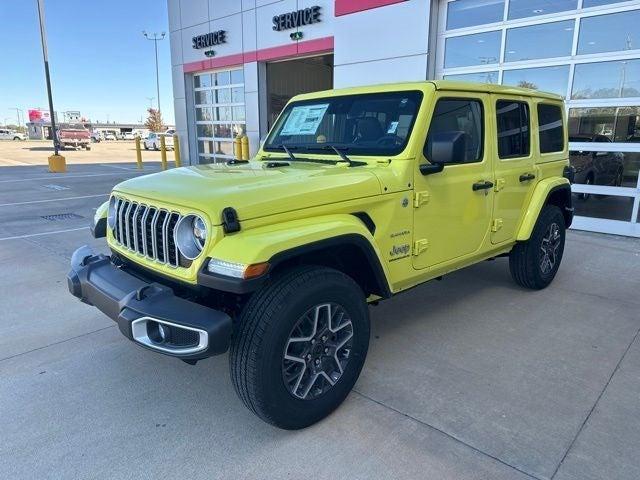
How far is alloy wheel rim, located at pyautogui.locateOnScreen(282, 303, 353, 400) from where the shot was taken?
8.32 feet

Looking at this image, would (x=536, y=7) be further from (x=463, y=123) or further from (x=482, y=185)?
(x=482, y=185)

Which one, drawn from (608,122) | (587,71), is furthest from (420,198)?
(587,71)

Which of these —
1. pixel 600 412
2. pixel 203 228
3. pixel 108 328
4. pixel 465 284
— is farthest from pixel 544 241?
pixel 108 328

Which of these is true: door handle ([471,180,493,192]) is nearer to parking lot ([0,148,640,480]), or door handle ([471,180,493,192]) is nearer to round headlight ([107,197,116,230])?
parking lot ([0,148,640,480])

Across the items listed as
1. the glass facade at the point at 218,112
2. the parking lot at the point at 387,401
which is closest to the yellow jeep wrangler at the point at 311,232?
the parking lot at the point at 387,401

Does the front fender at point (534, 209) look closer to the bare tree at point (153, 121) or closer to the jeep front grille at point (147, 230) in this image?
the jeep front grille at point (147, 230)

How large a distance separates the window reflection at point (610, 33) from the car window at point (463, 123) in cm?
487

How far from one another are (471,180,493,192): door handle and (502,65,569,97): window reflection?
5.01m

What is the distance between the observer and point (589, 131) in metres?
7.51

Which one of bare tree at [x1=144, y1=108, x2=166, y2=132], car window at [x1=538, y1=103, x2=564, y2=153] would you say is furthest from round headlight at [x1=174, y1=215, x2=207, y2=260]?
bare tree at [x1=144, y1=108, x2=166, y2=132]

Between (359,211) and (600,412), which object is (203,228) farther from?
(600,412)

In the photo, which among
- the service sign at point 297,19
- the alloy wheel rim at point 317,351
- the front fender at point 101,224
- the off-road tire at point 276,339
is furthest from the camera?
the service sign at point 297,19

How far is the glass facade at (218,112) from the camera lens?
1477 cm

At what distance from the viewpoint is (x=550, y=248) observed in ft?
16.0
